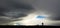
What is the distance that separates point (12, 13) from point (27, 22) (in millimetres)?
229

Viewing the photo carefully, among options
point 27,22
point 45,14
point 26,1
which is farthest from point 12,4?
point 45,14

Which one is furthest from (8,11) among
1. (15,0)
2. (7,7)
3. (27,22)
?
→ (27,22)

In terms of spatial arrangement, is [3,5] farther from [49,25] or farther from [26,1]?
[49,25]

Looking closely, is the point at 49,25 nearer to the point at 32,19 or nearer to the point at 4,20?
the point at 32,19

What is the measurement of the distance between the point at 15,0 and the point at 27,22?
333mm

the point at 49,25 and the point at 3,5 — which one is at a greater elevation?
the point at 3,5

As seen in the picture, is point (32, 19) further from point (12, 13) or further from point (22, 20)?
point (12, 13)

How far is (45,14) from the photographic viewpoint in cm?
145

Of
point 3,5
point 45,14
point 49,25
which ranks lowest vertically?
point 49,25

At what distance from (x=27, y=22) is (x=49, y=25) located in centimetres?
28

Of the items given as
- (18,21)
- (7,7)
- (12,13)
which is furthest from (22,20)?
(7,7)

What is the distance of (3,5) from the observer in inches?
57.4

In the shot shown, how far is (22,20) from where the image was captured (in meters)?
1.41

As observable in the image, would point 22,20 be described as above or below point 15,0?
below
